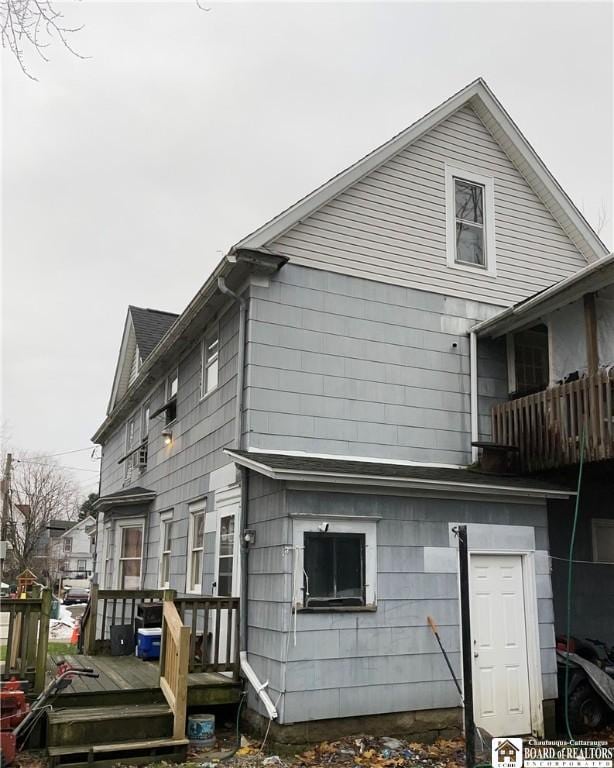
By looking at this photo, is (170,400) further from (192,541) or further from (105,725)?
(105,725)

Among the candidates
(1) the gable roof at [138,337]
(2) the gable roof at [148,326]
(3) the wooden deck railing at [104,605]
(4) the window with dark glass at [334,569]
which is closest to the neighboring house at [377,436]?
(4) the window with dark glass at [334,569]

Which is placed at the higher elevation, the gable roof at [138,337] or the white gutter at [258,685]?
the gable roof at [138,337]

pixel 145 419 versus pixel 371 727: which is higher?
pixel 145 419

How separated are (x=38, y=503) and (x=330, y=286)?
38503 millimetres

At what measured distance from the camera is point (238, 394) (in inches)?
368

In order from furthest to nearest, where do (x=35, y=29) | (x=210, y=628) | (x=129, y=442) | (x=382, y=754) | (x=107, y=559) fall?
1. (x=129, y=442)
2. (x=107, y=559)
3. (x=210, y=628)
4. (x=382, y=754)
5. (x=35, y=29)

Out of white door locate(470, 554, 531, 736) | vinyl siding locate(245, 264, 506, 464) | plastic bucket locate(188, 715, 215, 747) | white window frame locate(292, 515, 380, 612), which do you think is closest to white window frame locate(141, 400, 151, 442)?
vinyl siding locate(245, 264, 506, 464)

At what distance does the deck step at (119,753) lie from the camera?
6.75m

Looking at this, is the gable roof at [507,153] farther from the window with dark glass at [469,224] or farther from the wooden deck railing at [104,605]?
the wooden deck railing at [104,605]

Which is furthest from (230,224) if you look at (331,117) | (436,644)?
(436,644)

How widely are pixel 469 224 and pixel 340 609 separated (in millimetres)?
6663

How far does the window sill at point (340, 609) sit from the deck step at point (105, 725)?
181cm

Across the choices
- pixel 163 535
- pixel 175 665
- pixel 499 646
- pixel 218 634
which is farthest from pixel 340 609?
pixel 163 535

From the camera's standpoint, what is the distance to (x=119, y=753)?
6.99 m
